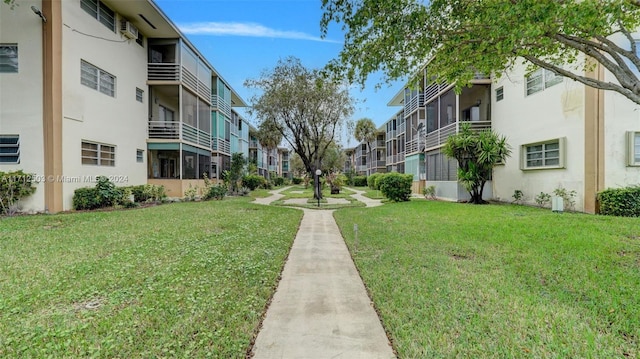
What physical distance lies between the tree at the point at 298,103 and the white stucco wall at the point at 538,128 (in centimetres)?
901

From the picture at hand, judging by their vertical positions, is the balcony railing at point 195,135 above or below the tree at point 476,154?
above

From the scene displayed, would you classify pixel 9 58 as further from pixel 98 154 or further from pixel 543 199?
pixel 543 199

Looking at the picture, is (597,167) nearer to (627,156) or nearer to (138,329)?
(627,156)

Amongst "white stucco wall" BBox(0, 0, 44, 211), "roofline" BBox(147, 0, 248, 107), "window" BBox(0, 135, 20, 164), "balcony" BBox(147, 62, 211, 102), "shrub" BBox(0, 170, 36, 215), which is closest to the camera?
"shrub" BBox(0, 170, 36, 215)

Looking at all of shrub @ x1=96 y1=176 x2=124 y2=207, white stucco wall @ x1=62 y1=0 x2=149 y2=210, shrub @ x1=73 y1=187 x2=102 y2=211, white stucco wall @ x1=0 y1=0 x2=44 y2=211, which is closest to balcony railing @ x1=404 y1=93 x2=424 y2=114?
white stucco wall @ x1=62 y1=0 x2=149 y2=210

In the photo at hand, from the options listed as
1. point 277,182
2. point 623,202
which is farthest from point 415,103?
point 277,182

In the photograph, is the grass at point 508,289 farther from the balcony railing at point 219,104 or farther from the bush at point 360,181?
the bush at point 360,181

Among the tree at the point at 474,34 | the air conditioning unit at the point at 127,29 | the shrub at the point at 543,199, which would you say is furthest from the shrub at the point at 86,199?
the shrub at the point at 543,199

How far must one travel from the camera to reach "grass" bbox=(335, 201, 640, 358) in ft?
9.42

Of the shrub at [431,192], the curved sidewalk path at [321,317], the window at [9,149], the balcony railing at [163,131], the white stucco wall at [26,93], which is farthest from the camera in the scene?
the shrub at [431,192]

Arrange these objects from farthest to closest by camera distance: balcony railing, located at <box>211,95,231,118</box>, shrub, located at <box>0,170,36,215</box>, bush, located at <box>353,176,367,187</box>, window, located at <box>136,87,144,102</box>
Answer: bush, located at <box>353,176,367,187</box> < balcony railing, located at <box>211,95,231,118</box> < window, located at <box>136,87,144,102</box> < shrub, located at <box>0,170,36,215</box>

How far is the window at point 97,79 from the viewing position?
1198cm

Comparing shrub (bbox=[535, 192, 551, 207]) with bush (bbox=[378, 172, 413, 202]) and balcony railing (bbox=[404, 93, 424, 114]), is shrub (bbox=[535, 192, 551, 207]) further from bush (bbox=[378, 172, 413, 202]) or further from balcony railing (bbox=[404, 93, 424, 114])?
balcony railing (bbox=[404, 93, 424, 114])

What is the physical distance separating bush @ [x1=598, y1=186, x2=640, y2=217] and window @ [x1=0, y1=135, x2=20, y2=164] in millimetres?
20550
